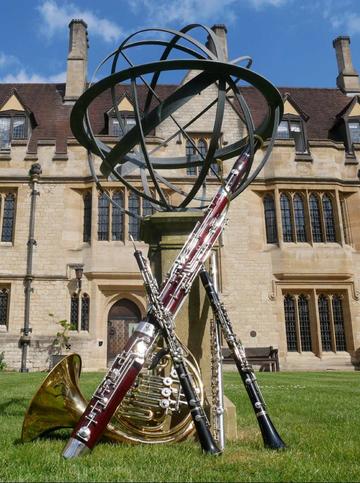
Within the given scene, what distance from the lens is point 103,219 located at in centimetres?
1869

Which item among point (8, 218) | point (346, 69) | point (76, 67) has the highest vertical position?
point (346, 69)

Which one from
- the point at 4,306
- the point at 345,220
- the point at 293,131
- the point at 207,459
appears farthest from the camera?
the point at 293,131

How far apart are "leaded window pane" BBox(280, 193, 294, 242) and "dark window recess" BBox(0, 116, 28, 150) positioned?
11.8 meters

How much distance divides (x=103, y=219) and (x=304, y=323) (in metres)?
A: 9.32

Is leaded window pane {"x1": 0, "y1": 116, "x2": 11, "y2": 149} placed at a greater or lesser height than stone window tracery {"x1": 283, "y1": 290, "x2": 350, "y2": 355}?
greater

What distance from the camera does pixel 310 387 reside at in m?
9.86

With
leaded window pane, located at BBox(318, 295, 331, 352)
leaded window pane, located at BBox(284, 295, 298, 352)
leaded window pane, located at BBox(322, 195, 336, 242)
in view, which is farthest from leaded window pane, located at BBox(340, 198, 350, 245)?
leaded window pane, located at BBox(284, 295, 298, 352)

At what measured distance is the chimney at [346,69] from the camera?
83.4ft

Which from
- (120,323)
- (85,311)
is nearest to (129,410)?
(85,311)

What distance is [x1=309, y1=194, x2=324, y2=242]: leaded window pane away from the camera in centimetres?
1908

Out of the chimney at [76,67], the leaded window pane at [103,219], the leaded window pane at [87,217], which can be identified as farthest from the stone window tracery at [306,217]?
the chimney at [76,67]

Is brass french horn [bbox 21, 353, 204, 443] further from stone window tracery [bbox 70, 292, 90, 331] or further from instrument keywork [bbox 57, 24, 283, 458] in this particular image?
stone window tracery [bbox 70, 292, 90, 331]

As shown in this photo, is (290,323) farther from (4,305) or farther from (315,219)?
(4,305)

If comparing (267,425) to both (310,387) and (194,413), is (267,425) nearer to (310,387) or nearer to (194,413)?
(194,413)
